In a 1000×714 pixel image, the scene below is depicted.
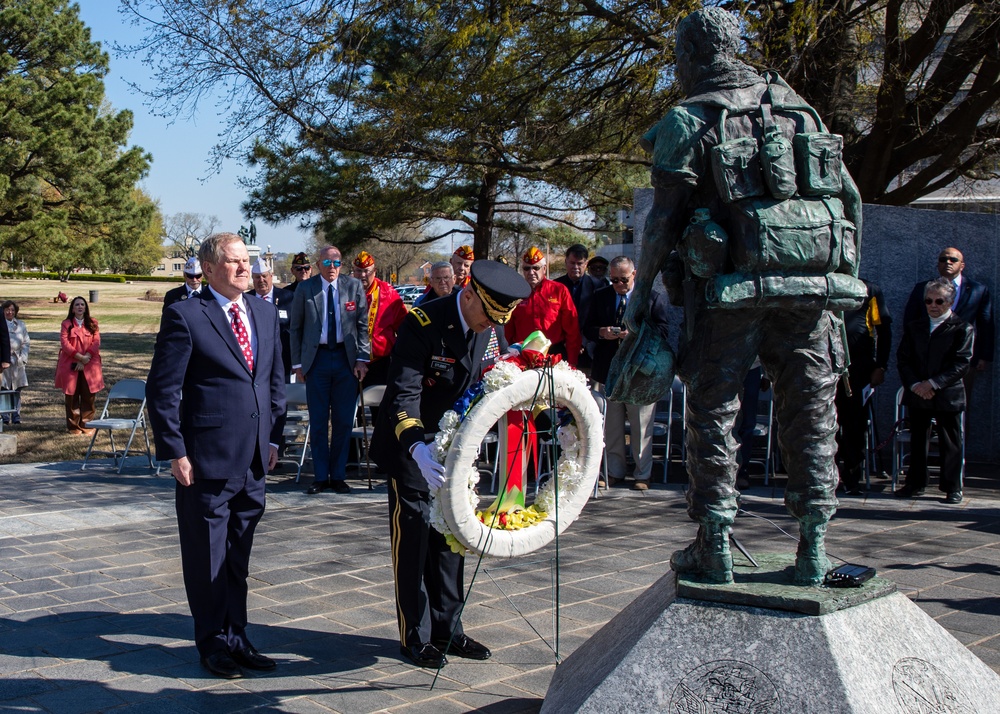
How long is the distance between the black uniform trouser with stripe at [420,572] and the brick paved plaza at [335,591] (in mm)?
A: 198

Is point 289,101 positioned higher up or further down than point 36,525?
higher up

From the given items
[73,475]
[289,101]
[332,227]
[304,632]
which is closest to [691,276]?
[304,632]

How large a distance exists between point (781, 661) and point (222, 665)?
8.31 feet

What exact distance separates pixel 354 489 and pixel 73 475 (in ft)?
9.45

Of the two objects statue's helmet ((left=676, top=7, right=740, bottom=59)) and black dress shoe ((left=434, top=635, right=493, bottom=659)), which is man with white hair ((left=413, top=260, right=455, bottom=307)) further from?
statue's helmet ((left=676, top=7, right=740, bottom=59))

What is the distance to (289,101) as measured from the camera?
1248 centimetres

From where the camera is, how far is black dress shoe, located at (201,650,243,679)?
4648mm

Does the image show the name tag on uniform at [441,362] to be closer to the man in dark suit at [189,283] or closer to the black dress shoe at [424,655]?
the black dress shoe at [424,655]

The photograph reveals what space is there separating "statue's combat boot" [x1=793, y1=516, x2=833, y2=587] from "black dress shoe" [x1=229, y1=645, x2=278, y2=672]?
243cm

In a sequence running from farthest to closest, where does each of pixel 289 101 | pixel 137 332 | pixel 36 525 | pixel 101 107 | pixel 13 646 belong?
1. pixel 101 107
2. pixel 137 332
3. pixel 289 101
4. pixel 36 525
5. pixel 13 646

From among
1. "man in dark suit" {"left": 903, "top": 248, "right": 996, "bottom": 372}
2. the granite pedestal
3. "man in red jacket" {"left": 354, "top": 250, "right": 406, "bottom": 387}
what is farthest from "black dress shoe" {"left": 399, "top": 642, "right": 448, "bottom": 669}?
"man in dark suit" {"left": 903, "top": 248, "right": 996, "bottom": 372}

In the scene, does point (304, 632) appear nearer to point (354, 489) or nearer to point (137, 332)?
point (354, 489)

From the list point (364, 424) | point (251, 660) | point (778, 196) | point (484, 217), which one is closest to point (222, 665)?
point (251, 660)

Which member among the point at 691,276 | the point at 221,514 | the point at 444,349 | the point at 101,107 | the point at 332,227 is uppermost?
the point at 101,107
